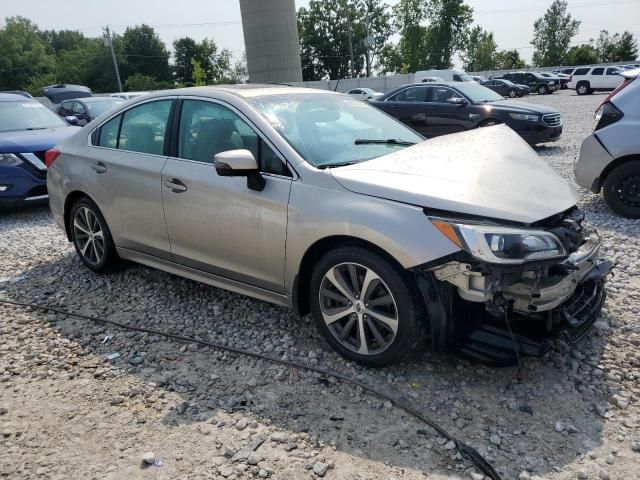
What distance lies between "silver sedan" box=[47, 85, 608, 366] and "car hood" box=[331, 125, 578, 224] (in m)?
0.01

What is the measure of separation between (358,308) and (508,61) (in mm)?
87267

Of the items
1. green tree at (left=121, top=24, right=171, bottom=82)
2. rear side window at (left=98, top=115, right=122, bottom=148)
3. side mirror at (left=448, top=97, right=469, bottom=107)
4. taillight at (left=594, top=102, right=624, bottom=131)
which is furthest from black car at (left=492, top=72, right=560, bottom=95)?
green tree at (left=121, top=24, right=171, bottom=82)

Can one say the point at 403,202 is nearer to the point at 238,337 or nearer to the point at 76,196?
the point at 238,337

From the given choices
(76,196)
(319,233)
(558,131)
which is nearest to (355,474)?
(319,233)

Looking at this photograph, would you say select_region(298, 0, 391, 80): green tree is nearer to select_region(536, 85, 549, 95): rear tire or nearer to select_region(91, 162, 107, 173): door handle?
select_region(536, 85, 549, 95): rear tire

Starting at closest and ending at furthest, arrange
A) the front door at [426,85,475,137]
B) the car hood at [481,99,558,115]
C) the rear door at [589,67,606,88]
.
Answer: the car hood at [481,99,558,115], the front door at [426,85,475,137], the rear door at [589,67,606,88]

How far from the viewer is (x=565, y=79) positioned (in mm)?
42625

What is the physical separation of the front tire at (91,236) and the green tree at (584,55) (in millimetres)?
76163

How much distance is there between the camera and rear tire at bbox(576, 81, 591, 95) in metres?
35.5

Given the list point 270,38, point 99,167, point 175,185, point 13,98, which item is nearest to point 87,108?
point 13,98

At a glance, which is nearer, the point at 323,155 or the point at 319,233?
the point at 319,233

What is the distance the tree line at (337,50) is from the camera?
76562mm

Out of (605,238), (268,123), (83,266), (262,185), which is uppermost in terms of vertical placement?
(268,123)

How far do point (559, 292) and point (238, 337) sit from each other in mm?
2121
